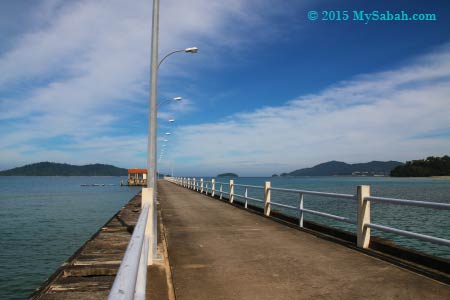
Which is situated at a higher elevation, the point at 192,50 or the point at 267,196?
the point at 192,50

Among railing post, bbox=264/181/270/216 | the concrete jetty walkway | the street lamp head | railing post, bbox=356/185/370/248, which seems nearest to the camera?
the concrete jetty walkway

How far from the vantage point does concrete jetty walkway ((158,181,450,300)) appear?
5348 mm

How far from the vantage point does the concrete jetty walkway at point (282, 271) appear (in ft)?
17.5

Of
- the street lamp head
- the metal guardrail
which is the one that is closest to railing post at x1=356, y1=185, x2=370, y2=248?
the metal guardrail

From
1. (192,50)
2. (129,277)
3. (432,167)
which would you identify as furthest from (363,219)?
(432,167)

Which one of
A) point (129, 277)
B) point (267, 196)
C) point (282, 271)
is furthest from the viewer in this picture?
point (267, 196)

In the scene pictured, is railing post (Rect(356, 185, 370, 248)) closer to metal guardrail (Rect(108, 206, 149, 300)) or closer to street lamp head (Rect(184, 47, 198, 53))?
metal guardrail (Rect(108, 206, 149, 300))

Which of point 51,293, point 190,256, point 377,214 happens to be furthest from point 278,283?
point 377,214

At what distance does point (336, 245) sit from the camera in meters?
8.89

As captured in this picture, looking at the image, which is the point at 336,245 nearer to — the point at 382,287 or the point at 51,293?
the point at 382,287

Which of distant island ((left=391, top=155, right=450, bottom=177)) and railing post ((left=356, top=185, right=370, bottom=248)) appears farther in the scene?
distant island ((left=391, top=155, right=450, bottom=177))

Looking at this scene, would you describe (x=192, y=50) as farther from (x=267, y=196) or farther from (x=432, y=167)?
(x=432, y=167)

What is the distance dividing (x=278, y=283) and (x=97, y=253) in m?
4.69

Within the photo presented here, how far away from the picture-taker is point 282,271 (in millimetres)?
6527
